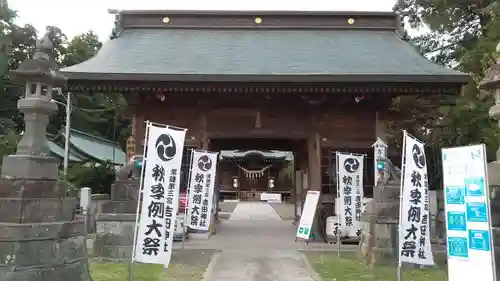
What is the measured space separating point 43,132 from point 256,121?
681cm

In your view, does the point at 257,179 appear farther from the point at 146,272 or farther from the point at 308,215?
the point at 146,272

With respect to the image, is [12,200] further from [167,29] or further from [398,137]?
[398,137]

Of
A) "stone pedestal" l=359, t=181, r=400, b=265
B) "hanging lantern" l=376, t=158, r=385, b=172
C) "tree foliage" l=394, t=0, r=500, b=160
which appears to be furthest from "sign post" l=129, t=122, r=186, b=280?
"tree foliage" l=394, t=0, r=500, b=160

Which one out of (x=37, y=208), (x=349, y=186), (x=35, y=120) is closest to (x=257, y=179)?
(x=349, y=186)

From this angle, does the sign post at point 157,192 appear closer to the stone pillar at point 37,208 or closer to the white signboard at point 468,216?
the stone pillar at point 37,208

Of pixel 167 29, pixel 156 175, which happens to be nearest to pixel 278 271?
pixel 156 175

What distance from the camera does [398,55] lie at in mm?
13047

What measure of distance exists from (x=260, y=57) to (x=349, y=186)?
4714 millimetres

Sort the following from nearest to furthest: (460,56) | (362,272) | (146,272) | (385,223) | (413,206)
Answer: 1. (413,206)
2. (146,272)
3. (362,272)
4. (385,223)
5. (460,56)

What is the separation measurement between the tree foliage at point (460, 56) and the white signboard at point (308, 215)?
13.7 ft

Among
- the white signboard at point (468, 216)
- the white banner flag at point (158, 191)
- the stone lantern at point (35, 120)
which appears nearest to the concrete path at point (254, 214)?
the white banner flag at point (158, 191)

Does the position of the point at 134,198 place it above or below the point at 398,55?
below

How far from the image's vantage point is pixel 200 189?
34.7 feet

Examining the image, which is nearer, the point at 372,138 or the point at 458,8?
the point at 372,138
